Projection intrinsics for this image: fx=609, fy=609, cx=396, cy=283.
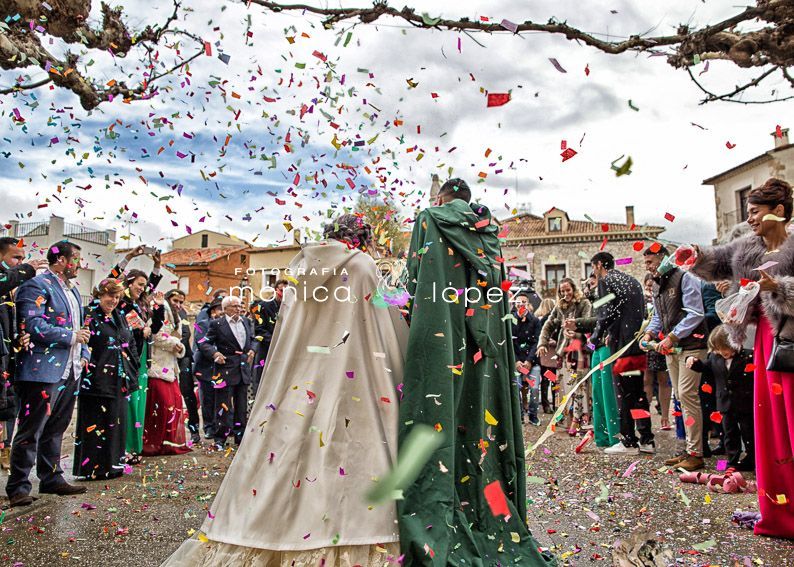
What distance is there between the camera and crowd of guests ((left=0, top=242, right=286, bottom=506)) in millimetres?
5152

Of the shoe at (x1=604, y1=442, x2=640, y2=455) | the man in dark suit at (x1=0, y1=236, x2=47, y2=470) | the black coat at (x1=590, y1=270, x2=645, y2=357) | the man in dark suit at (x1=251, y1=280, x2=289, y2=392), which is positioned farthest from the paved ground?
the man in dark suit at (x1=251, y1=280, x2=289, y2=392)

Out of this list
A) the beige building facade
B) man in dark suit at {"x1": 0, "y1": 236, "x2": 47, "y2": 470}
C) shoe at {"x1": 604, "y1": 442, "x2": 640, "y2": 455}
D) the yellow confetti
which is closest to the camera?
the yellow confetti

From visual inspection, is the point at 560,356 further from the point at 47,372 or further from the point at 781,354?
the point at 47,372

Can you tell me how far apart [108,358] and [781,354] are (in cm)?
577

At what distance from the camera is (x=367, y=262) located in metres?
3.68

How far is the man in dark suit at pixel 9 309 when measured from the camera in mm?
5098

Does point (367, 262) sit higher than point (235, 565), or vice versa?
point (367, 262)

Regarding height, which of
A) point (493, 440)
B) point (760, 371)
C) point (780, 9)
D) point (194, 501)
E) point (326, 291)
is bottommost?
point (194, 501)

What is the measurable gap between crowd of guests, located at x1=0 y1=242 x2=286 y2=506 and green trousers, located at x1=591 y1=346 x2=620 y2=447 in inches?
181

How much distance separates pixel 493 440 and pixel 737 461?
394cm

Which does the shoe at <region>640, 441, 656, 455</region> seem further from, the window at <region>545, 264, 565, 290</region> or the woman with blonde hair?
the window at <region>545, 264, 565, 290</region>

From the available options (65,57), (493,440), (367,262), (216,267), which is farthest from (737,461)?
(216,267)

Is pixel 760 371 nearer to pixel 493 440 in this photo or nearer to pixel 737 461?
pixel 493 440

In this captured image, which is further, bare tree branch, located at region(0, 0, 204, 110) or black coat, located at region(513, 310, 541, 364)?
black coat, located at region(513, 310, 541, 364)
